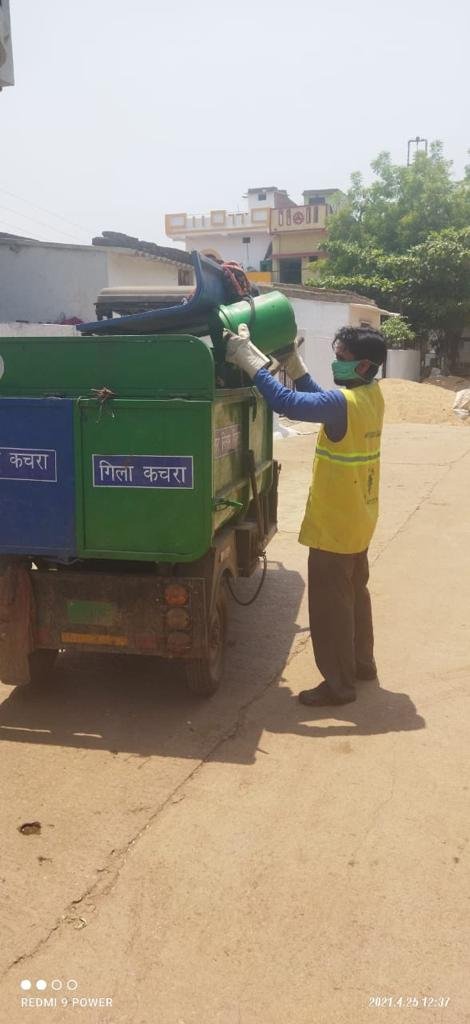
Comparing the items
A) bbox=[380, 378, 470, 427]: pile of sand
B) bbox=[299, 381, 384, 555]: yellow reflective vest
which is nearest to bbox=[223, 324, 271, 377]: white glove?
bbox=[299, 381, 384, 555]: yellow reflective vest

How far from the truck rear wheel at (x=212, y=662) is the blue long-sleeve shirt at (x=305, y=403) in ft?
3.36

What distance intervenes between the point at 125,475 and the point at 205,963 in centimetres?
215

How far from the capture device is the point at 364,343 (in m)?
4.50

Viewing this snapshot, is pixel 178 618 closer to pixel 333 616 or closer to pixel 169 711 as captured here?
pixel 169 711

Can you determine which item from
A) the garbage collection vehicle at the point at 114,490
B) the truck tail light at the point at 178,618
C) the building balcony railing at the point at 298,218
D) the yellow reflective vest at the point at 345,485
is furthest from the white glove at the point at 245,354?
the building balcony railing at the point at 298,218

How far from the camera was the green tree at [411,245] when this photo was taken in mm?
31906

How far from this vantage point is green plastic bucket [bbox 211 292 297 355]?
479 centimetres

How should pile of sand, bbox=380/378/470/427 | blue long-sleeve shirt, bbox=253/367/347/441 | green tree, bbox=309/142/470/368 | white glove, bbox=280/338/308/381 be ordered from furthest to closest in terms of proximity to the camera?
green tree, bbox=309/142/470/368, pile of sand, bbox=380/378/470/427, white glove, bbox=280/338/308/381, blue long-sleeve shirt, bbox=253/367/347/441

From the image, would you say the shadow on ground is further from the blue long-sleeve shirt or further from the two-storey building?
the two-storey building

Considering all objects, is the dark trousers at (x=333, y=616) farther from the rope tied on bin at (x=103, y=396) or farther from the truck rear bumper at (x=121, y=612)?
the rope tied on bin at (x=103, y=396)

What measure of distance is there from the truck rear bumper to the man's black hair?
1442 millimetres

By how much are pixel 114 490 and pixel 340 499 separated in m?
1.18

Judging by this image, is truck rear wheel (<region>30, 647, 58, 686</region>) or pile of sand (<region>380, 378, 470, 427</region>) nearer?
truck rear wheel (<region>30, 647, 58, 686</region>)

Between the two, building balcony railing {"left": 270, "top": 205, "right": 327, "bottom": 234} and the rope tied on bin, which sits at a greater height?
building balcony railing {"left": 270, "top": 205, "right": 327, "bottom": 234}
